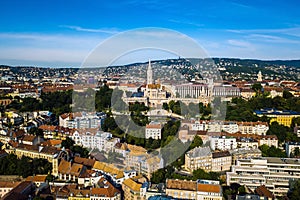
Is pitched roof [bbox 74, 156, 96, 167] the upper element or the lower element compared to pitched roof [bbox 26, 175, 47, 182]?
upper

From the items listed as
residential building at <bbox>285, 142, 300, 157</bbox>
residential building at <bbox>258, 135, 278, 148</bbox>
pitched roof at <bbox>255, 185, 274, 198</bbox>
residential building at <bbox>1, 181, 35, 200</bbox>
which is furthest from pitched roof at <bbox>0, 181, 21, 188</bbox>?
residential building at <bbox>285, 142, 300, 157</bbox>

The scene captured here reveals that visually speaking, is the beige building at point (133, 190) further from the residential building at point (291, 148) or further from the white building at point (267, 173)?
the residential building at point (291, 148)

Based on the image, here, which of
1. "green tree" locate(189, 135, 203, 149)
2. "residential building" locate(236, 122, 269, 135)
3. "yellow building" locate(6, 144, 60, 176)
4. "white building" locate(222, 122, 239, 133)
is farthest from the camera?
"residential building" locate(236, 122, 269, 135)

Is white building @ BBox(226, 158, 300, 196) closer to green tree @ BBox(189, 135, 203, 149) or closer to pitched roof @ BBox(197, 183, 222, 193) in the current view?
pitched roof @ BBox(197, 183, 222, 193)

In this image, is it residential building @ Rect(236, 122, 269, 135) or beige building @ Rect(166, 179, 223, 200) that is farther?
residential building @ Rect(236, 122, 269, 135)

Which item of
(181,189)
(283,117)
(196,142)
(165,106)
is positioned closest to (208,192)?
(181,189)

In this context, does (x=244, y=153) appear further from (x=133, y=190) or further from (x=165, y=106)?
(x=165, y=106)

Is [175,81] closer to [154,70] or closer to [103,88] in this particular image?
[154,70]

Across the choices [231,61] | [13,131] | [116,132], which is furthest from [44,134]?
[231,61]
